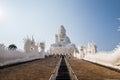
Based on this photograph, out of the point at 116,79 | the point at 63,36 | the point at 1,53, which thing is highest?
the point at 63,36

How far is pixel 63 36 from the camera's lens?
19462cm

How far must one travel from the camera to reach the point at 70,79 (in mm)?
15031

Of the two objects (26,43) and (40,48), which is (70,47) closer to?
(40,48)

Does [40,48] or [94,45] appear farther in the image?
[40,48]

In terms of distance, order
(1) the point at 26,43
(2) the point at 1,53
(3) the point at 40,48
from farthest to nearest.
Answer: (3) the point at 40,48 < (1) the point at 26,43 < (2) the point at 1,53

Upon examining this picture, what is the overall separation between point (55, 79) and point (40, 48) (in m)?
103

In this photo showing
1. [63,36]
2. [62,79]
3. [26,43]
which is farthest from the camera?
[63,36]

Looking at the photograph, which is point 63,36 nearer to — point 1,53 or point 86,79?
point 1,53

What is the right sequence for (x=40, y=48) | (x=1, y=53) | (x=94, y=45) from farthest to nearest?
(x=40, y=48) < (x=94, y=45) < (x=1, y=53)

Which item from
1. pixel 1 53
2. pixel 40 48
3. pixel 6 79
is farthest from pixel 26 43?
pixel 6 79

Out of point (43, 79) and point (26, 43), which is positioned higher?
point (26, 43)

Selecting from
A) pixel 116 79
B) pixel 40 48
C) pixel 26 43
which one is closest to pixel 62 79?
pixel 116 79

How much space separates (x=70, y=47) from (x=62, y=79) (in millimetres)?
180855

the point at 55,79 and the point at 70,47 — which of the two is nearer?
the point at 55,79
